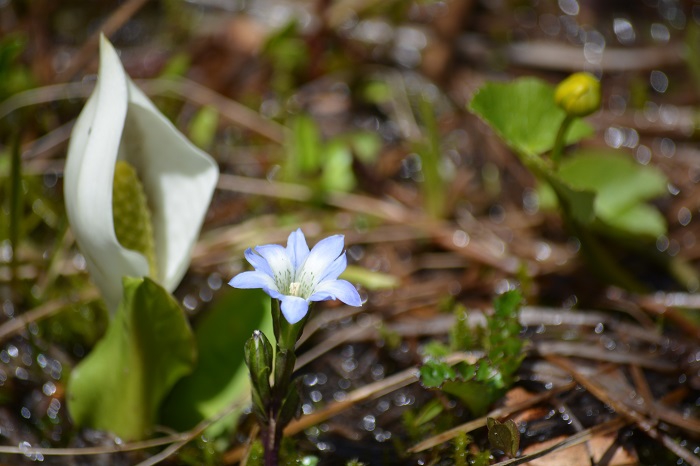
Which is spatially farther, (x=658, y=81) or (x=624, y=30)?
(x=624, y=30)

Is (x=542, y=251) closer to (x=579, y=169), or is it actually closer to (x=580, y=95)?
(x=579, y=169)

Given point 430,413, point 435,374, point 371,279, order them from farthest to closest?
point 371,279 → point 430,413 → point 435,374

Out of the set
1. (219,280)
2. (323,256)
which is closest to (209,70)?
(219,280)

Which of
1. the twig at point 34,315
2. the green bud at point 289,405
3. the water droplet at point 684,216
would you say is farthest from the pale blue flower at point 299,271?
the water droplet at point 684,216

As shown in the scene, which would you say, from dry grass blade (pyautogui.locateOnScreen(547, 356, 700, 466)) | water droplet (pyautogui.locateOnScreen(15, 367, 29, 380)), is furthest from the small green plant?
water droplet (pyautogui.locateOnScreen(15, 367, 29, 380))

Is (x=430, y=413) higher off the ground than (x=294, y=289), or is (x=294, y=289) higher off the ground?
(x=294, y=289)

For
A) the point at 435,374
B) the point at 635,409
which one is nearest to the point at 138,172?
the point at 435,374

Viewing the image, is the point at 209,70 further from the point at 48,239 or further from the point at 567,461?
the point at 567,461

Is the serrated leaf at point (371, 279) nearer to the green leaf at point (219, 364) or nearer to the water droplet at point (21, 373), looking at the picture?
the green leaf at point (219, 364)
